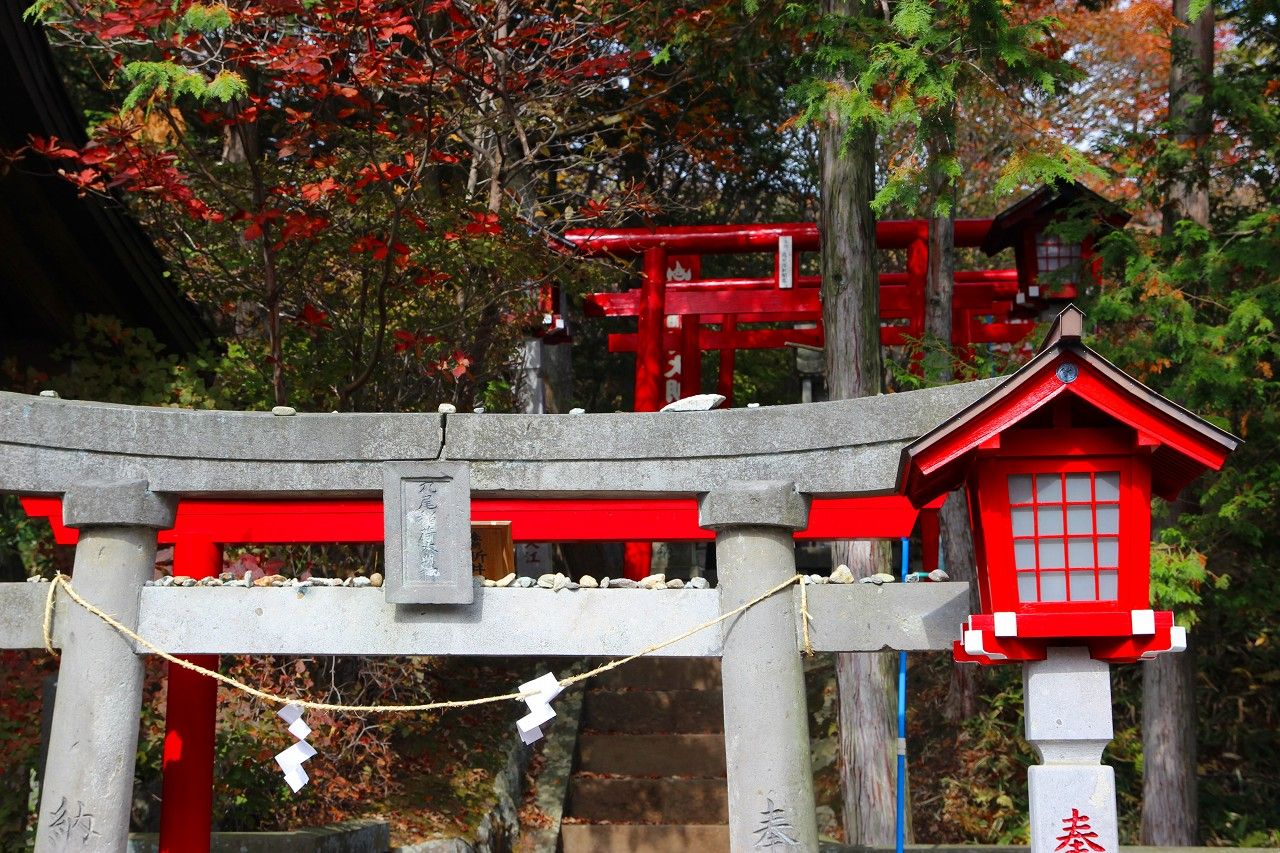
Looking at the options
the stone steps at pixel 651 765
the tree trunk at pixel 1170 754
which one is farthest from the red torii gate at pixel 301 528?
the tree trunk at pixel 1170 754

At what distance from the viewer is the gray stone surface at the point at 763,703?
5461mm

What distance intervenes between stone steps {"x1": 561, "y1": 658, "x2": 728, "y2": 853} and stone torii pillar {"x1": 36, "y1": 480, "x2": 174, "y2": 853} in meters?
5.93

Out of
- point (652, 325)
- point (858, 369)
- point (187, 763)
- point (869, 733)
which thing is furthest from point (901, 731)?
point (652, 325)

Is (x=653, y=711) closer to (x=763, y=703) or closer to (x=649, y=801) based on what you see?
(x=649, y=801)

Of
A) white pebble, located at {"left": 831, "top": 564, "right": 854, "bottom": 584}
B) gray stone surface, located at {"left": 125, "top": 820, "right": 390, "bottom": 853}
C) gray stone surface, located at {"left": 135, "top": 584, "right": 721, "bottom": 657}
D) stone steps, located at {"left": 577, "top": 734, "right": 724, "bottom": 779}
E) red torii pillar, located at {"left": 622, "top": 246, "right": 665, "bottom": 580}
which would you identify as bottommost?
gray stone surface, located at {"left": 125, "top": 820, "right": 390, "bottom": 853}

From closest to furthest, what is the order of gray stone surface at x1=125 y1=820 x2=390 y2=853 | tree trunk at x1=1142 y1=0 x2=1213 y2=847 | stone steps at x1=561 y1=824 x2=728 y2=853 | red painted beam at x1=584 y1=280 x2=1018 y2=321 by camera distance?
gray stone surface at x1=125 y1=820 x2=390 y2=853 < tree trunk at x1=1142 y1=0 x2=1213 y2=847 < stone steps at x1=561 y1=824 x2=728 y2=853 < red painted beam at x1=584 y1=280 x2=1018 y2=321

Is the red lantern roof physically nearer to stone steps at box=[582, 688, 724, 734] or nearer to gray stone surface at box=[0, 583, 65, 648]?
gray stone surface at box=[0, 583, 65, 648]

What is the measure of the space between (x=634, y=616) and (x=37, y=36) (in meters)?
6.31

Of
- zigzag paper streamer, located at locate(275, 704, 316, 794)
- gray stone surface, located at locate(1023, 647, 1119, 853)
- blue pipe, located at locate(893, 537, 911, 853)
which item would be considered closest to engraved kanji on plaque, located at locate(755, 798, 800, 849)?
gray stone surface, located at locate(1023, 647, 1119, 853)

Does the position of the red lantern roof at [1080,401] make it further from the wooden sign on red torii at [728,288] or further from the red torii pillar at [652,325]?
the red torii pillar at [652,325]

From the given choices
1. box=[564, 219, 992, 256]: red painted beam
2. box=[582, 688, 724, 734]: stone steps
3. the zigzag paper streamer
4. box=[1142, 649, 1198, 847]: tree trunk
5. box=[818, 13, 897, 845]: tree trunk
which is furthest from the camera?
box=[564, 219, 992, 256]: red painted beam

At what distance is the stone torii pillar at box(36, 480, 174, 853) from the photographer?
18.3 feet

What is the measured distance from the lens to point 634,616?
18.5 ft

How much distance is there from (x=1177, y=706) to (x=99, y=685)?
8992 millimetres
